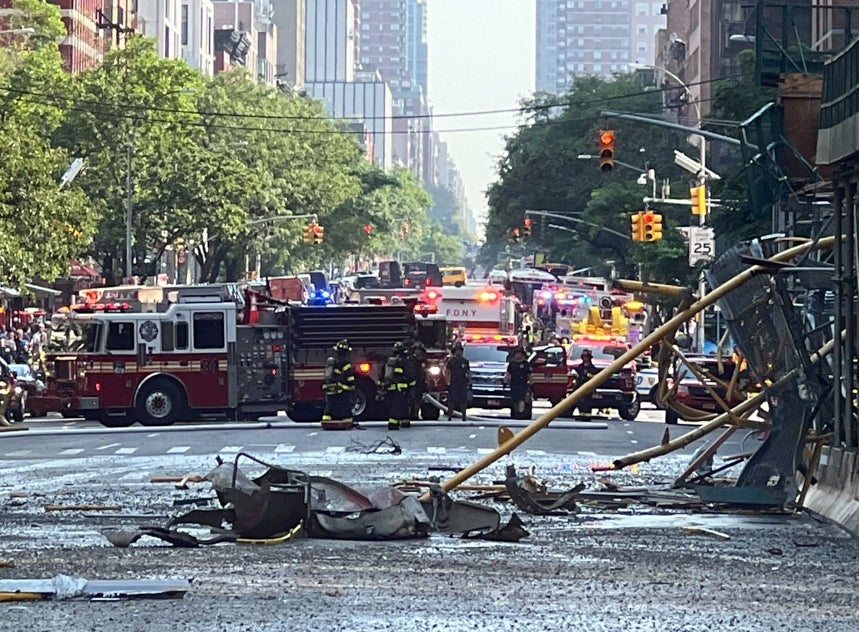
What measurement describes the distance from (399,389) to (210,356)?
13.5ft

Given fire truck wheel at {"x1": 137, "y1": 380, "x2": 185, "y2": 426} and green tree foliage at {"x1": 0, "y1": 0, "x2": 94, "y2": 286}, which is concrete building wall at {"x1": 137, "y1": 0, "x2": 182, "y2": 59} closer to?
green tree foliage at {"x1": 0, "y1": 0, "x2": 94, "y2": 286}

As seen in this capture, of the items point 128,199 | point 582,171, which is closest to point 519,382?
point 128,199

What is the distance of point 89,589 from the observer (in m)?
12.2

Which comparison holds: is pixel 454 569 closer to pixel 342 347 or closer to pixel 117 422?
pixel 342 347

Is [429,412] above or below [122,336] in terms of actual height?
below

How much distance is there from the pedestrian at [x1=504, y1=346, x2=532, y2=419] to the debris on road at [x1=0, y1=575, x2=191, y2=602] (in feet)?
82.6

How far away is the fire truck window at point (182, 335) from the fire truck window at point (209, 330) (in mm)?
185

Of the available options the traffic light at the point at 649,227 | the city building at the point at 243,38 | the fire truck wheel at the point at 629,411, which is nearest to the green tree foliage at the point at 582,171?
the traffic light at the point at 649,227

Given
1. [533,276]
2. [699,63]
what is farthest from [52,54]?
[699,63]

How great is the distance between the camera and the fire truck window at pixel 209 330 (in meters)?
36.1

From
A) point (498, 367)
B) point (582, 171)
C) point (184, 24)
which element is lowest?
point (498, 367)

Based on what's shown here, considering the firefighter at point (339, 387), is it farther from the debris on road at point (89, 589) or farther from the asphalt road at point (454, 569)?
the debris on road at point (89, 589)

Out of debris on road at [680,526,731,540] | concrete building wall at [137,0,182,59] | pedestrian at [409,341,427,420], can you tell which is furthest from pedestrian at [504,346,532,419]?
concrete building wall at [137,0,182,59]

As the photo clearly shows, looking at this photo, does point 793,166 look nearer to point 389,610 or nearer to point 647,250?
point 389,610
